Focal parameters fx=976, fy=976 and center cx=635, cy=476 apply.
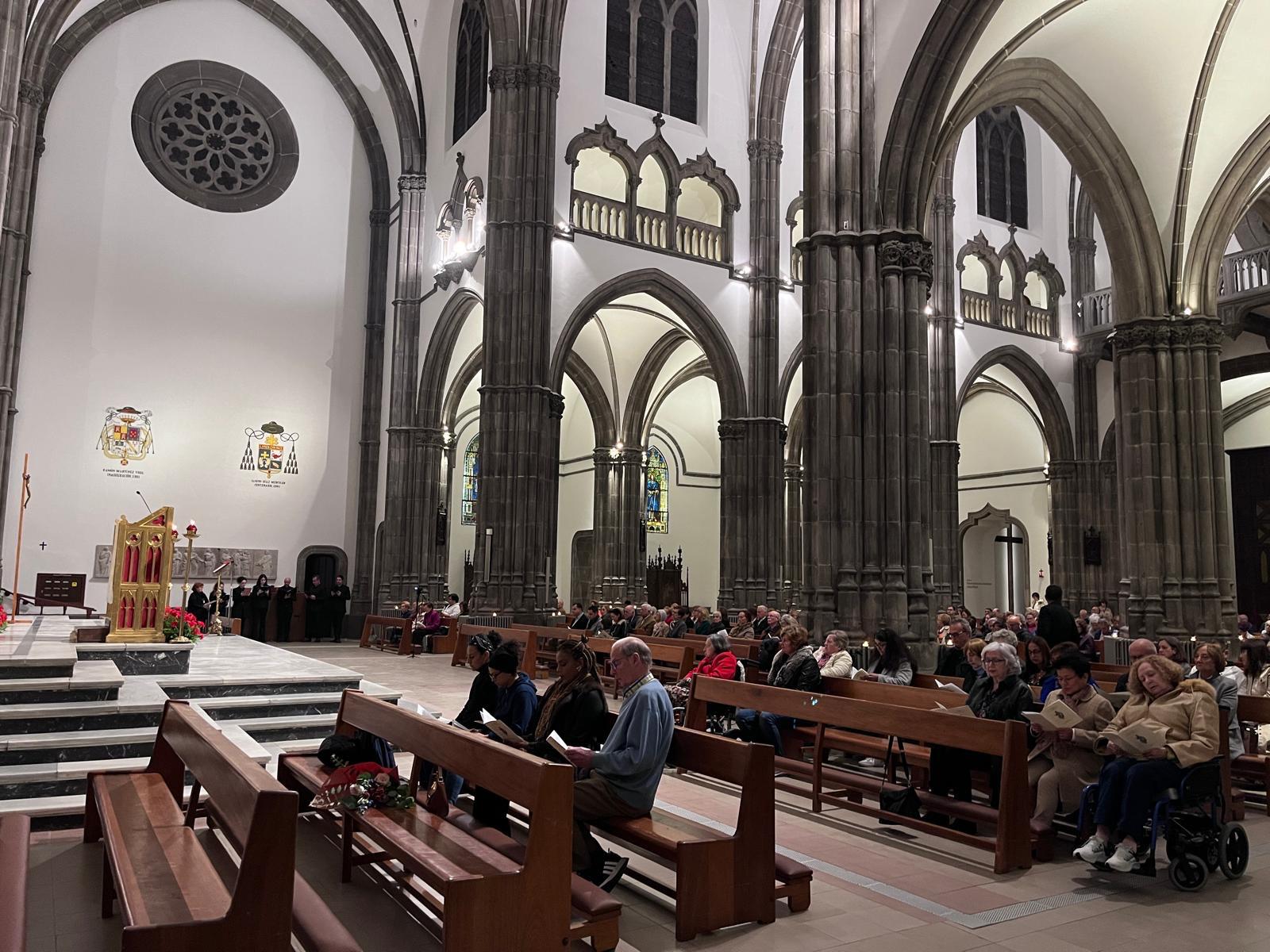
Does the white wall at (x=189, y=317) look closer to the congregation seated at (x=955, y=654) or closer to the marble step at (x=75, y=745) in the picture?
the marble step at (x=75, y=745)

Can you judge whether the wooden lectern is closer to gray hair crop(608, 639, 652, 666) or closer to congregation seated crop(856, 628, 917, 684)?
gray hair crop(608, 639, 652, 666)

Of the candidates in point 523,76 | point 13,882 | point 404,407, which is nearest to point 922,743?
point 13,882

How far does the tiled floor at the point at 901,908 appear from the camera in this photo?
3629mm

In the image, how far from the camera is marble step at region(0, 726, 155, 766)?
A: 5863mm

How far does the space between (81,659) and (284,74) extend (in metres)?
17.7

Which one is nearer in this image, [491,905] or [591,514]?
[491,905]

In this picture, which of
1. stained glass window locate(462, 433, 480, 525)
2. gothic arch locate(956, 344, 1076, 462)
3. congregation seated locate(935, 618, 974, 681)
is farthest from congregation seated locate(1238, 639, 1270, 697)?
stained glass window locate(462, 433, 480, 525)

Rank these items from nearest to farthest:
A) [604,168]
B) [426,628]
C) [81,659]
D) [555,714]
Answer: [555,714] → [81,659] → [426,628] → [604,168]

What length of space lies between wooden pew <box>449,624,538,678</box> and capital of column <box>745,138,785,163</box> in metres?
11.5

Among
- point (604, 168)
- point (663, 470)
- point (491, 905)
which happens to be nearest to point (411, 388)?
point (604, 168)

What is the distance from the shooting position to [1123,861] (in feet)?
14.3

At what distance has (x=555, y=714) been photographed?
4520mm

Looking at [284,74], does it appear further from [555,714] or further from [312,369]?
[555,714]

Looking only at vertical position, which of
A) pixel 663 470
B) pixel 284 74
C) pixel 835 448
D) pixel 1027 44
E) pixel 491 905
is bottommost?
pixel 491 905
